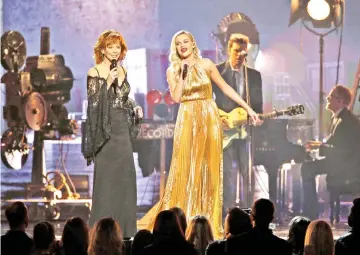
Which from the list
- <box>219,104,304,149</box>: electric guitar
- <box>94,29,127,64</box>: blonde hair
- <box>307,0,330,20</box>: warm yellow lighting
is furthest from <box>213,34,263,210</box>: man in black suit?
<box>94,29,127,64</box>: blonde hair

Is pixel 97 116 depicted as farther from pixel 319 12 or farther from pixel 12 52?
pixel 319 12

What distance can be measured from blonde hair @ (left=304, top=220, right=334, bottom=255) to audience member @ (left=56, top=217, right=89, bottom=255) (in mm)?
1368

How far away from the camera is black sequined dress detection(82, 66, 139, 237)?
882 cm

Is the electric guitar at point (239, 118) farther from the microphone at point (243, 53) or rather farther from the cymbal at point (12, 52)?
the cymbal at point (12, 52)

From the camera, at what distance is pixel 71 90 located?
44.4ft

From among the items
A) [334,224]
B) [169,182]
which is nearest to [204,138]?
[169,182]

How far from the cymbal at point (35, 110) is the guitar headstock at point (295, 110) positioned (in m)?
3.26

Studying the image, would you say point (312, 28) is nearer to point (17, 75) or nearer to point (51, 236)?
point (17, 75)

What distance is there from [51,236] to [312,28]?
7900 millimetres

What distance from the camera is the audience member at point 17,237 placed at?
6015 mm

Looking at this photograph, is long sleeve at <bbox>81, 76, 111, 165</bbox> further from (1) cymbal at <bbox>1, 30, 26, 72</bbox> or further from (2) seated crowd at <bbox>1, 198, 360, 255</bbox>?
(1) cymbal at <bbox>1, 30, 26, 72</bbox>

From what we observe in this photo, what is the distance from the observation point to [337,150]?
12.9 m

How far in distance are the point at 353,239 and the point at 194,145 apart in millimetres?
3371

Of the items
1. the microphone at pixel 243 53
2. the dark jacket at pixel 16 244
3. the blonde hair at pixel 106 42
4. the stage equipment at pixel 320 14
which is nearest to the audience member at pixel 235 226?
the dark jacket at pixel 16 244
